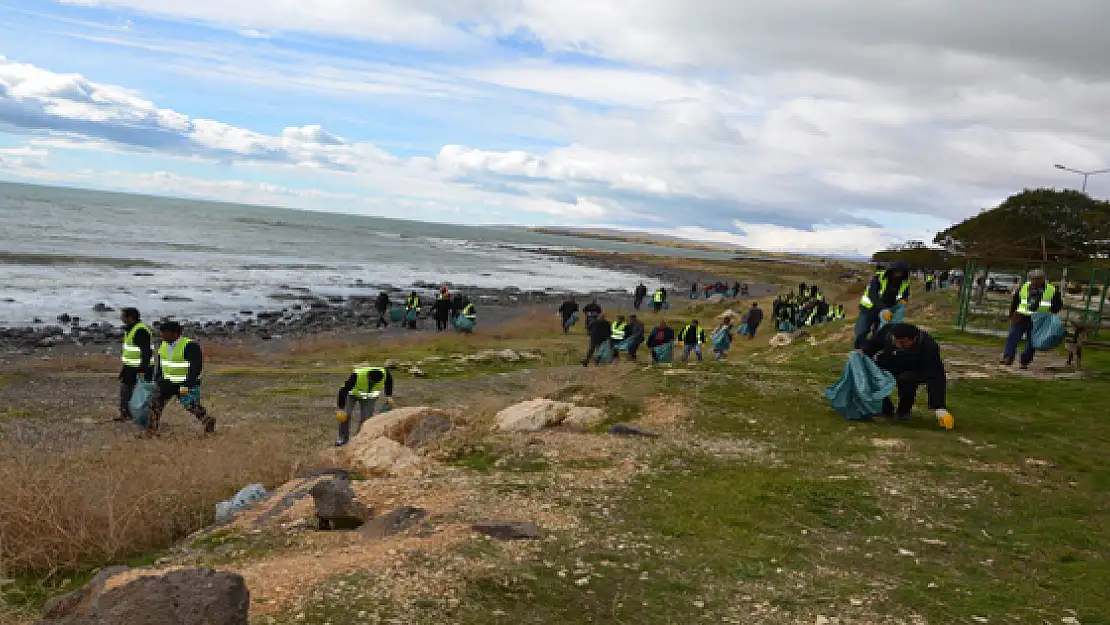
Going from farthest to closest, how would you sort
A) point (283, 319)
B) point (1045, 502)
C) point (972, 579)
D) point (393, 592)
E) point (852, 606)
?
point (283, 319), point (1045, 502), point (972, 579), point (852, 606), point (393, 592)

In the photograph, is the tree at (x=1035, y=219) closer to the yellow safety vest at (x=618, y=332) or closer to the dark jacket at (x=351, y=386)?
the yellow safety vest at (x=618, y=332)

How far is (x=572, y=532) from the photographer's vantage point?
20.7 feet

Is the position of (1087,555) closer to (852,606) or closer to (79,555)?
(852,606)

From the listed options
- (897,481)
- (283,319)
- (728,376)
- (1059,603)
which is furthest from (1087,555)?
(283,319)

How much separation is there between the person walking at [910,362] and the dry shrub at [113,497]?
7749 millimetres

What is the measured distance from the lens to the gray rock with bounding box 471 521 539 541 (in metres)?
6.02

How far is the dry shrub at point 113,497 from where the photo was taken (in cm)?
606

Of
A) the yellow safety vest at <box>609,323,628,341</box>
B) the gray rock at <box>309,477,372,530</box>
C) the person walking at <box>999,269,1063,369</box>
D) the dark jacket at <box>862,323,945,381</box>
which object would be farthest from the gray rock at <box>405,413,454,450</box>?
the yellow safety vest at <box>609,323,628,341</box>

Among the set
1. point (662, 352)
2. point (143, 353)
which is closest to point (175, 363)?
point (143, 353)

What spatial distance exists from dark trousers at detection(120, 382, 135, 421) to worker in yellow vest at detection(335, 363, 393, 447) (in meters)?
3.72

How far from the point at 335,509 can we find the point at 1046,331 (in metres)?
13.7

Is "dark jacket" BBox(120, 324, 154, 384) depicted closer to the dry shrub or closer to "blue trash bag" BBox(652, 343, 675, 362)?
the dry shrub

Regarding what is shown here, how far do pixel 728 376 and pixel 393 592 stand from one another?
9936mm

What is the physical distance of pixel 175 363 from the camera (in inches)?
444
